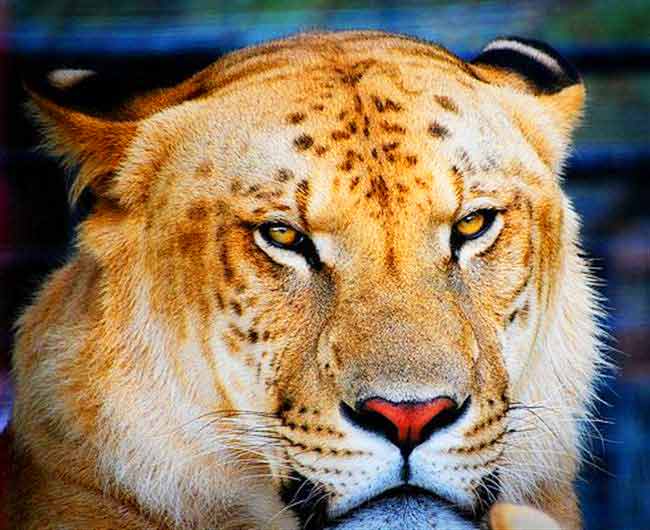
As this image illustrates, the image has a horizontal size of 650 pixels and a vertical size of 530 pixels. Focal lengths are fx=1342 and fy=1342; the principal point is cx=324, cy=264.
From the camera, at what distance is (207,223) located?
4.71 ft

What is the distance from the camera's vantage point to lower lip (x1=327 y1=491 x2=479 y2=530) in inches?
51.7

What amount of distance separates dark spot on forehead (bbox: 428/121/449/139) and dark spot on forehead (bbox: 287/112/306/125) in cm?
14

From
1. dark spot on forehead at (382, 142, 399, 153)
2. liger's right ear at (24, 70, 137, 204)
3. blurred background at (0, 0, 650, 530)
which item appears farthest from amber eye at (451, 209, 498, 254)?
blurred background at (0, 0, 650, 530)

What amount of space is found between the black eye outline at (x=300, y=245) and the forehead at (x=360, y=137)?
3cm

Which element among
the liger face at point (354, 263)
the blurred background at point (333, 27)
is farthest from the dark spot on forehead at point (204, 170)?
the blurred background at point (333, 27)

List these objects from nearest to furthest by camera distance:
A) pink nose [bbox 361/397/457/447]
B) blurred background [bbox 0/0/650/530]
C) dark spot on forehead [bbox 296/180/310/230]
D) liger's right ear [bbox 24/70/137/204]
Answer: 1. pink nose [bbox 361/397/457/447]
2. dark spot on forehead [bbox 296/180/310/230]
3. liger's right ear [bbox 24/70/137/204]
4. blurred background [bbox 0/0/650/530]

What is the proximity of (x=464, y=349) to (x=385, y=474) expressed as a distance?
155mm

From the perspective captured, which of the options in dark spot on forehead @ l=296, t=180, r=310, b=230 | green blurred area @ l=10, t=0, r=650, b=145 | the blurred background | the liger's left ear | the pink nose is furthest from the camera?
green blurred area @ l=10, t=0, r=650, b=145

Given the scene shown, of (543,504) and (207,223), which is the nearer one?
(207,223)

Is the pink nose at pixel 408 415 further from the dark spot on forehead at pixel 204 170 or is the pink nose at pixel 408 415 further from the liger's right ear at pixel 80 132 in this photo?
the liger's right ear at pixel 80 132

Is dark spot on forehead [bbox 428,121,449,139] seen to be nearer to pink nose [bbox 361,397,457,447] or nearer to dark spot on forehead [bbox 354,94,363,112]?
dark spot on forehead [bbox 354,94,363,112]

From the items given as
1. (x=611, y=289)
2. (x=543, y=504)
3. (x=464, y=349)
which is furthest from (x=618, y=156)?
(x=464, y=349)

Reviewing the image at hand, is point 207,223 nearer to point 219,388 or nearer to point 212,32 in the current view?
point 219,388

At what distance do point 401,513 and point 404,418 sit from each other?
11 cm
